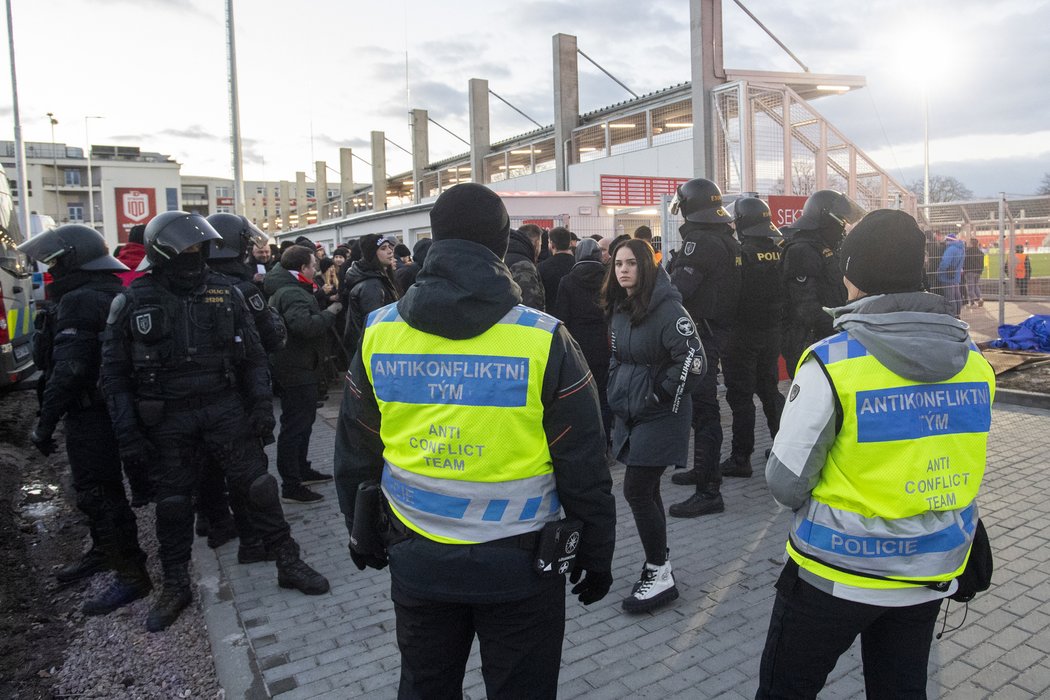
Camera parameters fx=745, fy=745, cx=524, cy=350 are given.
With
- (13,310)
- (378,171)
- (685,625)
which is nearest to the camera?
(685,625)

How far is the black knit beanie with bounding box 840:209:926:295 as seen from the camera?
2152 mm

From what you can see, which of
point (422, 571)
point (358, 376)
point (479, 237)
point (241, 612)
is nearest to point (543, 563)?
point (422, 571)

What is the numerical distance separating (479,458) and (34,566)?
4.57 metres

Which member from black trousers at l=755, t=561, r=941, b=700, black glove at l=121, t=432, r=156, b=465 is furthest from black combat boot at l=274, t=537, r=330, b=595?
black trousers at l=755, t=561, r=941, b=700

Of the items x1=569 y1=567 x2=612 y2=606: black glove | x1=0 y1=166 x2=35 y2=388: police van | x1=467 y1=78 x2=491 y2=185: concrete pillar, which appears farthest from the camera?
x1=467 y1=78 x2=491 y2=185: concrete pillar

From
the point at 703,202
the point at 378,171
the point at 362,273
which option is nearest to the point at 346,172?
the point at 378,171

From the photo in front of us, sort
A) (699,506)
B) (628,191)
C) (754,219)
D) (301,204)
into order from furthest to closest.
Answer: (301,204) → (628,191) → (754,219) → (699,506)

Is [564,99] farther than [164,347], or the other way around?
[564,99]

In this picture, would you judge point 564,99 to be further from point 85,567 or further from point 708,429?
point 85,567

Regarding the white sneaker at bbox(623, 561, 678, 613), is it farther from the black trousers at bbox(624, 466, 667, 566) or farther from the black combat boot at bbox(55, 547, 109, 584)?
the black combat boot at bbox(55, 547, 109, 584)

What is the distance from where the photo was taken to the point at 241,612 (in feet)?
13.5

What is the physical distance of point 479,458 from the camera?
204 cm

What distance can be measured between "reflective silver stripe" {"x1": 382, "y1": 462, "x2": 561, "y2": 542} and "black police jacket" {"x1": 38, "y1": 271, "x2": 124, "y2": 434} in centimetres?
307

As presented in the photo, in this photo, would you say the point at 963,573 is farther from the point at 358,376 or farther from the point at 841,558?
the point at 358,376
